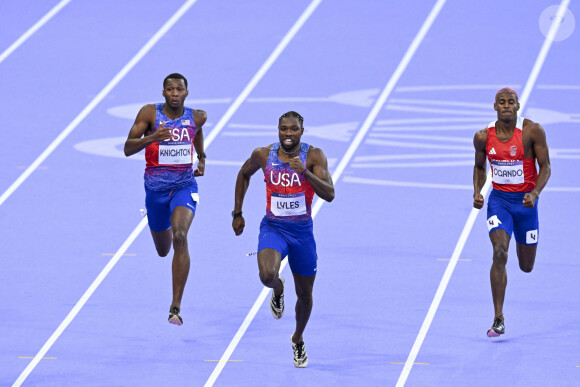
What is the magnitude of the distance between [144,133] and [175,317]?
143 centimetres

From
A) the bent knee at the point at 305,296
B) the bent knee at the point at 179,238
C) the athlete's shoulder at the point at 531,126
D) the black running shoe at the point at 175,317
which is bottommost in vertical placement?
the black running shoe at the point at 175,317

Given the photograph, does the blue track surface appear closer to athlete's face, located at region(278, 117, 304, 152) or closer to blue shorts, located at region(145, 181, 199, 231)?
blue shorts, located at region(145, 181, 199, 231)

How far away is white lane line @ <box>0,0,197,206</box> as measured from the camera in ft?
41.3

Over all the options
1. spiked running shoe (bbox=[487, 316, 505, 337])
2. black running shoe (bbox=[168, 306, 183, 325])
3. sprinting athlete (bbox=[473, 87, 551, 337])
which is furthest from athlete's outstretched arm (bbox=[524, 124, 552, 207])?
black running shoe (bbox=[168, 306, 183, 325])

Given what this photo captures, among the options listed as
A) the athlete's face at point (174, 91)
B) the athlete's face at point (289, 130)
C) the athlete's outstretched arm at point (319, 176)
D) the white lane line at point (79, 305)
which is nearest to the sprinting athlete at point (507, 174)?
the athlete's outstretched arm at point (319, 176)

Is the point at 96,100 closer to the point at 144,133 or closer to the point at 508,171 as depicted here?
the point at 144,133

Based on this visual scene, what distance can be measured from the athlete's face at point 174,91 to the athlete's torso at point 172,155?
0.48 feet

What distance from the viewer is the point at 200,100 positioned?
14.7 metres

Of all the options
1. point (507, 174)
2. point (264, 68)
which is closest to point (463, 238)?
point (507, 174)

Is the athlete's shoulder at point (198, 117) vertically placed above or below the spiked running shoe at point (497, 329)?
above

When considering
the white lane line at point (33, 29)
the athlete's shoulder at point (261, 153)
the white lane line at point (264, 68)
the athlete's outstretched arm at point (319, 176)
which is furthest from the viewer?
the white lane line at point (33, 29)

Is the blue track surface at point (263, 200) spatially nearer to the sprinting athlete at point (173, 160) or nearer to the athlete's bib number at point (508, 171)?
the sprinting athlete at point (173, 160)

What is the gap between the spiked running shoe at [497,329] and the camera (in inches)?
337

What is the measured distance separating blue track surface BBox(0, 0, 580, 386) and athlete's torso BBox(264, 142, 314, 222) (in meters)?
1.12
